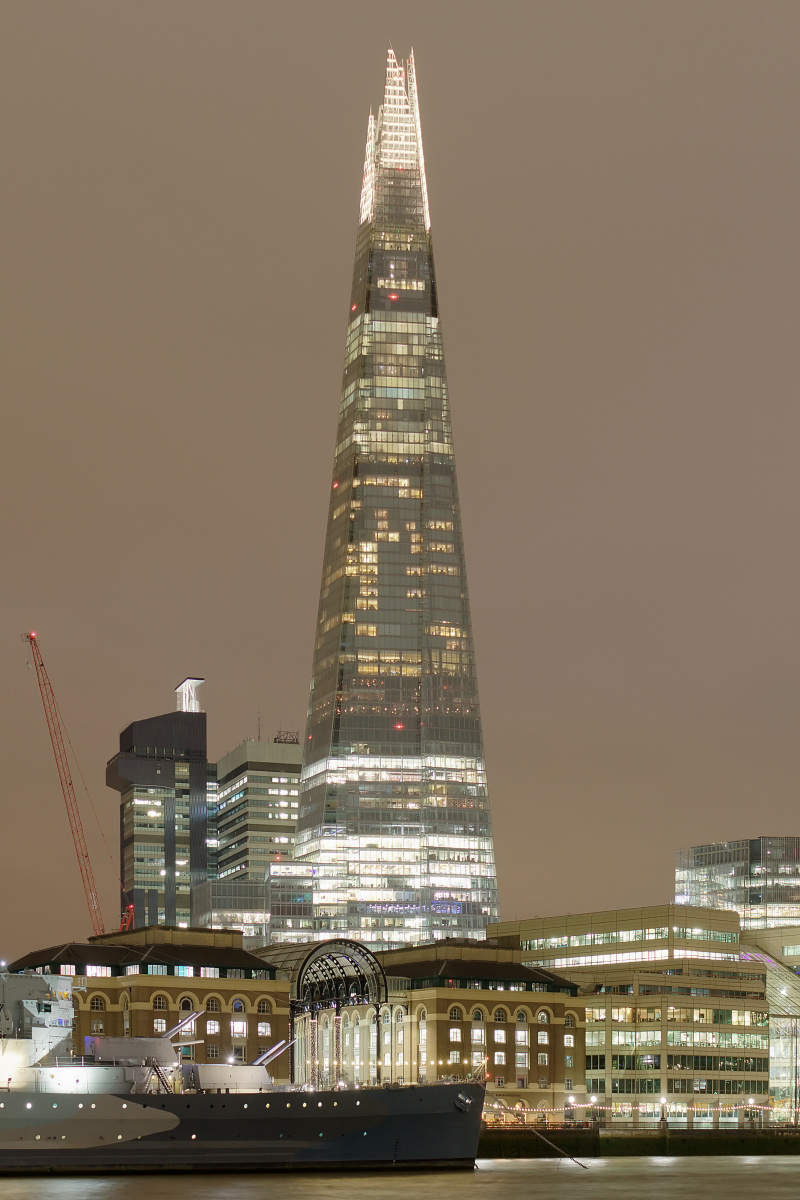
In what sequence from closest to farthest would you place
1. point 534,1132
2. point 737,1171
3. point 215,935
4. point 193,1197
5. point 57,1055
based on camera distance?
point 193,1197
point 57,1055
point 737,1171
point 534,1132
point 215,935

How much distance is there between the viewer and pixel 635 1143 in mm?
147125

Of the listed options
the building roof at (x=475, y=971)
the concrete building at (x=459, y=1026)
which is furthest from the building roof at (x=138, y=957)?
the building roof at (x=475, y=971)

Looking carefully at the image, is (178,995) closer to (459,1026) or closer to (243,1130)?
(459,1026)

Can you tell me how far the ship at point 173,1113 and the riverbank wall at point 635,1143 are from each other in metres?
22.0

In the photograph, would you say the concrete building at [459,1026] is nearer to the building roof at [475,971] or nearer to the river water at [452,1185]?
the building roof at [475,971]

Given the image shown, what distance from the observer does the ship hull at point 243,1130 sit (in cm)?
10388

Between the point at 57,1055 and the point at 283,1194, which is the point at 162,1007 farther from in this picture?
the point at 283,1194

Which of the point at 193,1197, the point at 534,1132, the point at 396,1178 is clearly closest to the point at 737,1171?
the point at 534,1132

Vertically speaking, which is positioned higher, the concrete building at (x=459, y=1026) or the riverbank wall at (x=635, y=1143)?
the concrete building at (x=459, y=1026)

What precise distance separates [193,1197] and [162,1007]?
8263cm

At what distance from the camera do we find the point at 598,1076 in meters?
198

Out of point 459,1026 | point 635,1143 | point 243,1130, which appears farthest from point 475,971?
point 243,1130

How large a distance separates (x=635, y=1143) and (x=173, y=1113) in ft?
181

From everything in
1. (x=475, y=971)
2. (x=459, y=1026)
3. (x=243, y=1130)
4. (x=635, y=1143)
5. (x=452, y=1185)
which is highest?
(x=475, y=971)
